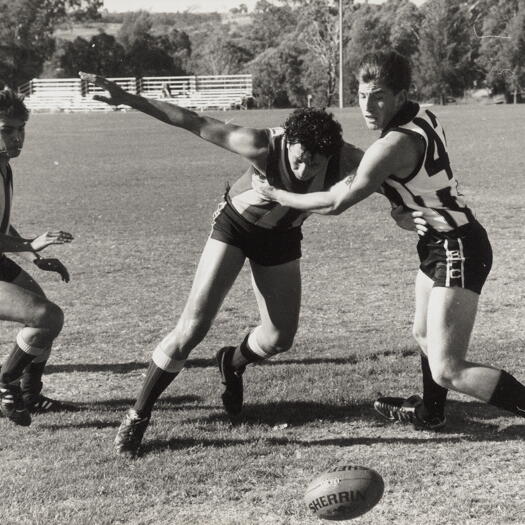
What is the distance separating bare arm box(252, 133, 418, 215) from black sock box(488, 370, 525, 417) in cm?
131

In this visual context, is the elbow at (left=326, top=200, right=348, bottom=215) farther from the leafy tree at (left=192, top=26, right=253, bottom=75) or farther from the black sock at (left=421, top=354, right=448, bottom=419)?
the leafy tree at (left=192, top=26, right=253, bottom=75)

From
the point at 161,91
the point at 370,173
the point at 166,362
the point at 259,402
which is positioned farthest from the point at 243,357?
the point at 161,91

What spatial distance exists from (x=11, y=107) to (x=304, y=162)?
6.58ft

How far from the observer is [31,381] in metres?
6.35

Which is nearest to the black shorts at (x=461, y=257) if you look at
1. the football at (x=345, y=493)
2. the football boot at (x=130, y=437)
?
the football at (x=345, y=493)

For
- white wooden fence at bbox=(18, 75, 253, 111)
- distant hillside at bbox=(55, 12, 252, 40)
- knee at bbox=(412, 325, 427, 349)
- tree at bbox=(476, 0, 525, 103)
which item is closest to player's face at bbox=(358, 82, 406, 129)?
knee at bbox=(412, 325, 427, 349)

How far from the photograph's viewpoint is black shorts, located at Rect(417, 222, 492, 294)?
201 inches

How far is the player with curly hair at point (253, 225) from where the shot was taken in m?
5.30

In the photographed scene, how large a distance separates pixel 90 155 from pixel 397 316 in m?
21.8

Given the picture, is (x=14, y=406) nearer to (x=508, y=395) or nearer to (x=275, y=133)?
(x=275, y=133)

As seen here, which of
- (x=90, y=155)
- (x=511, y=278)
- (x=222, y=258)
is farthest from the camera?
(x=90, y=155)

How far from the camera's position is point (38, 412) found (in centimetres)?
632

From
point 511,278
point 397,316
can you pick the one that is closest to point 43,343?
point 397,316

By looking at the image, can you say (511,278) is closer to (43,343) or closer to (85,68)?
(43,343)
